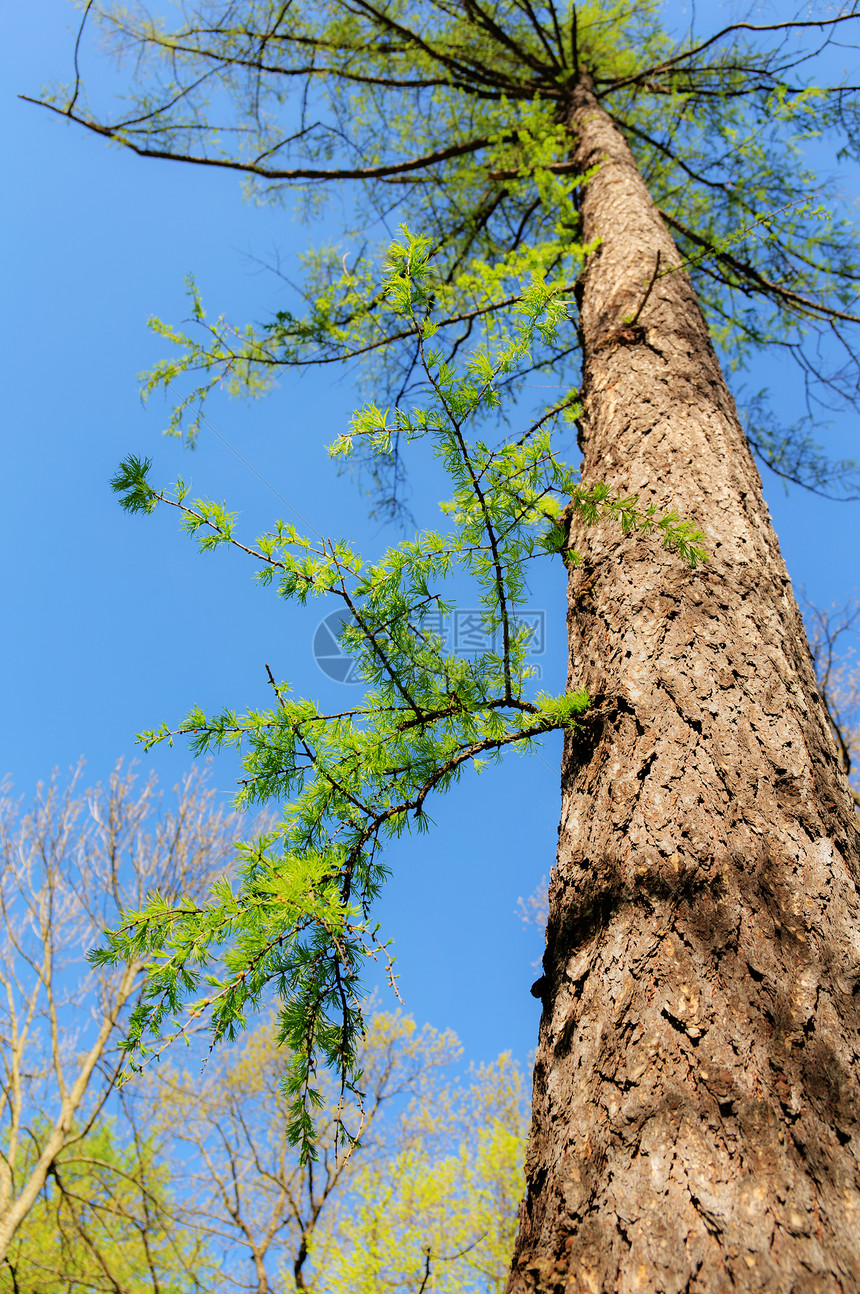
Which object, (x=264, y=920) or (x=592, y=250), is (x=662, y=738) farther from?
(x=592, y=250)

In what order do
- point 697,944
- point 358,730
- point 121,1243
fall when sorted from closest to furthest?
point 697,944, point 358,730, point 121,1243

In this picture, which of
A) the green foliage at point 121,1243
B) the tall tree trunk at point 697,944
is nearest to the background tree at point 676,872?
the tall tree trunk at point 697,944

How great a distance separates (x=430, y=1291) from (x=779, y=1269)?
6.84 meters

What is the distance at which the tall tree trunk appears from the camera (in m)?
0.65

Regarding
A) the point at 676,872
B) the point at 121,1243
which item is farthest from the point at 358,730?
the point at 121,1243

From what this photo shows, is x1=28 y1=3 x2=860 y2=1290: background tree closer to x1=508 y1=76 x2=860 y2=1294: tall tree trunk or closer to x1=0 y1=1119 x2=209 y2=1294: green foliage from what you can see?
x1=508 y1=76 x2=860 y2=1294: tall tree trunk

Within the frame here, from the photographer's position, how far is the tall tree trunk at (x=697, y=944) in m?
0.65

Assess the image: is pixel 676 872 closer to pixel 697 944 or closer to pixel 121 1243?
pixel 697 944

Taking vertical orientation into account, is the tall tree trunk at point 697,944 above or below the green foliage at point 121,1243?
above

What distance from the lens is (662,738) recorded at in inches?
44.9

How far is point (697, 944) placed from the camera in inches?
34.3

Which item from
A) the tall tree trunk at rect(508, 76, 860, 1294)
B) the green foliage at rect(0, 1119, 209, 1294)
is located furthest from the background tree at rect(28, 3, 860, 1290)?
the green foliage at rect(0, 1119, 209, 1294)

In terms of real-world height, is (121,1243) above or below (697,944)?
below

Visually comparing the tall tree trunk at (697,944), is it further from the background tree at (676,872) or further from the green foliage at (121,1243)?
the green foliage at (121,1243)
